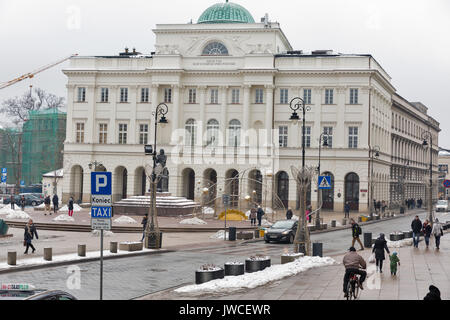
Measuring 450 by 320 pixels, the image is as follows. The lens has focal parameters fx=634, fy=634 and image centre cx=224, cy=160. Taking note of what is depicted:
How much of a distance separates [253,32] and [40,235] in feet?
154

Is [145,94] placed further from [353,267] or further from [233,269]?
A: [353,267]

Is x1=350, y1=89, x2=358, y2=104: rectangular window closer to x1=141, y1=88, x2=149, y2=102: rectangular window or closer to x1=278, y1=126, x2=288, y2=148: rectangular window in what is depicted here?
x1=278, y1=126, x2=288, y2=148: rectangular window

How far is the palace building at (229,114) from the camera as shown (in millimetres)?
75812

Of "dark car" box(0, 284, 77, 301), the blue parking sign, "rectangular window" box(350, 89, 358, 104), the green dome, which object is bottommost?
"dark car" box(0, 284, 77, 301)

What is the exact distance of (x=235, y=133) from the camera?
78812 mm

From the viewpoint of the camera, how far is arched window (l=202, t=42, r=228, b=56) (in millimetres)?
79812

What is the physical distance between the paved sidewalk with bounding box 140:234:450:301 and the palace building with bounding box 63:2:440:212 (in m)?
49.2

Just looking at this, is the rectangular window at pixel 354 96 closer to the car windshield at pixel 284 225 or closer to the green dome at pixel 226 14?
the green dome at pixel 226 14

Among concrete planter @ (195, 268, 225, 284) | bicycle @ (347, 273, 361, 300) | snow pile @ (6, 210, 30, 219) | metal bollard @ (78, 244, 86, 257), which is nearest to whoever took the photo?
bicycle @ (347, 273, 361, 300)

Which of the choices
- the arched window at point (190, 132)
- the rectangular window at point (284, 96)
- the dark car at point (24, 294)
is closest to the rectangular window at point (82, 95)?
the arched window at point (190, 132)

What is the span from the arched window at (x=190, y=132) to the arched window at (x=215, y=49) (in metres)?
8.77

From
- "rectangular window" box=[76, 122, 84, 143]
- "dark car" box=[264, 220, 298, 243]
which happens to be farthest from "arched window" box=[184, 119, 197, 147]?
"dark car" box=[264, 220, 298, 243]

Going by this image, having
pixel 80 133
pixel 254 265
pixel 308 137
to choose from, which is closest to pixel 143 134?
pixel 80 133

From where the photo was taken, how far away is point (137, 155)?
81.1 meters
